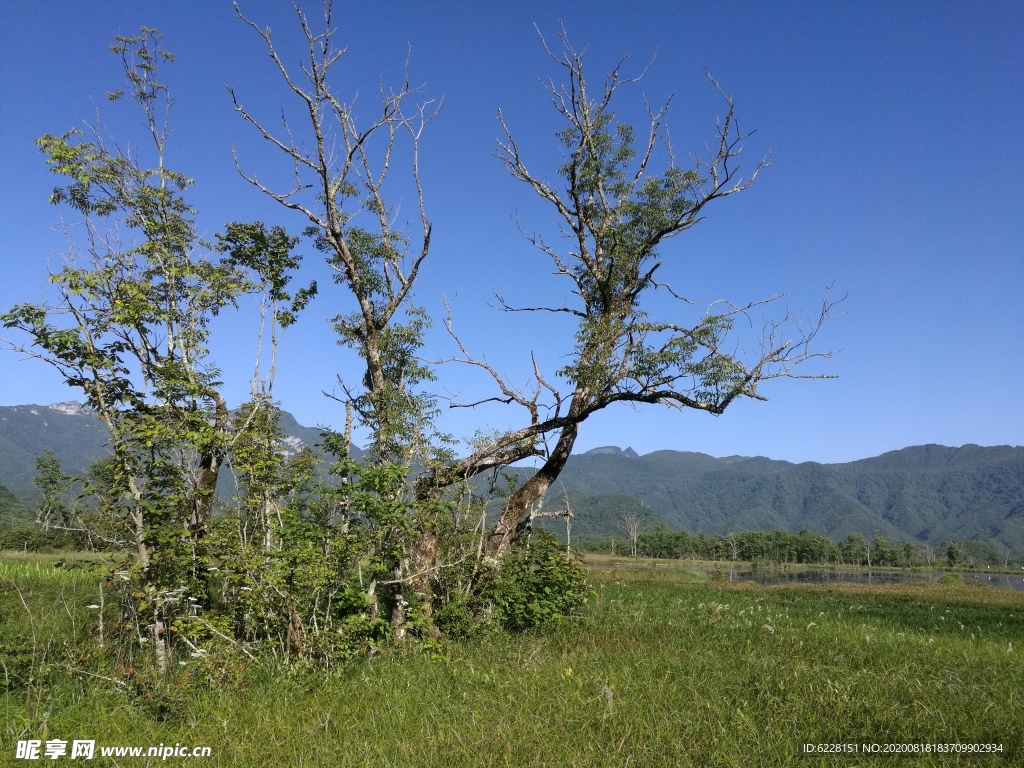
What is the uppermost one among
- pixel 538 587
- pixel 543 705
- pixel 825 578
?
pixel 538 587

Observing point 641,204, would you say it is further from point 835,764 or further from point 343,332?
point 835,764

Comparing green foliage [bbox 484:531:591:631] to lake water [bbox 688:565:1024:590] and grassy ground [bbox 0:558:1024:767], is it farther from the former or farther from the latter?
lake water [bbox 688:565:1024:590]

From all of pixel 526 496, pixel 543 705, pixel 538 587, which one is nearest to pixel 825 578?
pixel 526 496

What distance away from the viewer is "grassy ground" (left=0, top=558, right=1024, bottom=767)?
452 cm

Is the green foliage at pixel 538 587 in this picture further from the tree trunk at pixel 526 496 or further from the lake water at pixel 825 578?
the lake water at pixel 825 578

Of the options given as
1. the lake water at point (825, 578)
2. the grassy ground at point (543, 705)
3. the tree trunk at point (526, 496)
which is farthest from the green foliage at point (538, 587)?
the lake water at point (825, 578)

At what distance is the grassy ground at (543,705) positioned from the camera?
4523mm

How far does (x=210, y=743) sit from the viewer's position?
473 cm

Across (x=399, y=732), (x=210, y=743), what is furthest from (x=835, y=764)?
(x=210, y=743)

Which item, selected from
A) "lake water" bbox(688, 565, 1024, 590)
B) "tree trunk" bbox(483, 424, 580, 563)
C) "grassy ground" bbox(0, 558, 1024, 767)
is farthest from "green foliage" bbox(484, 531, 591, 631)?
"lake water" bbox(688, 565, 1024, 590)

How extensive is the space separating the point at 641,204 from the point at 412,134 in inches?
219

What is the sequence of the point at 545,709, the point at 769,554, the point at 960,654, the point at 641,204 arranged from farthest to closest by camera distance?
the point at 769,554
the point at 641,204
the point at 960,654
the point at 545,709

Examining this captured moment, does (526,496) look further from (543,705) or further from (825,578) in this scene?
(825,578)

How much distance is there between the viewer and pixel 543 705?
17.9 ft
